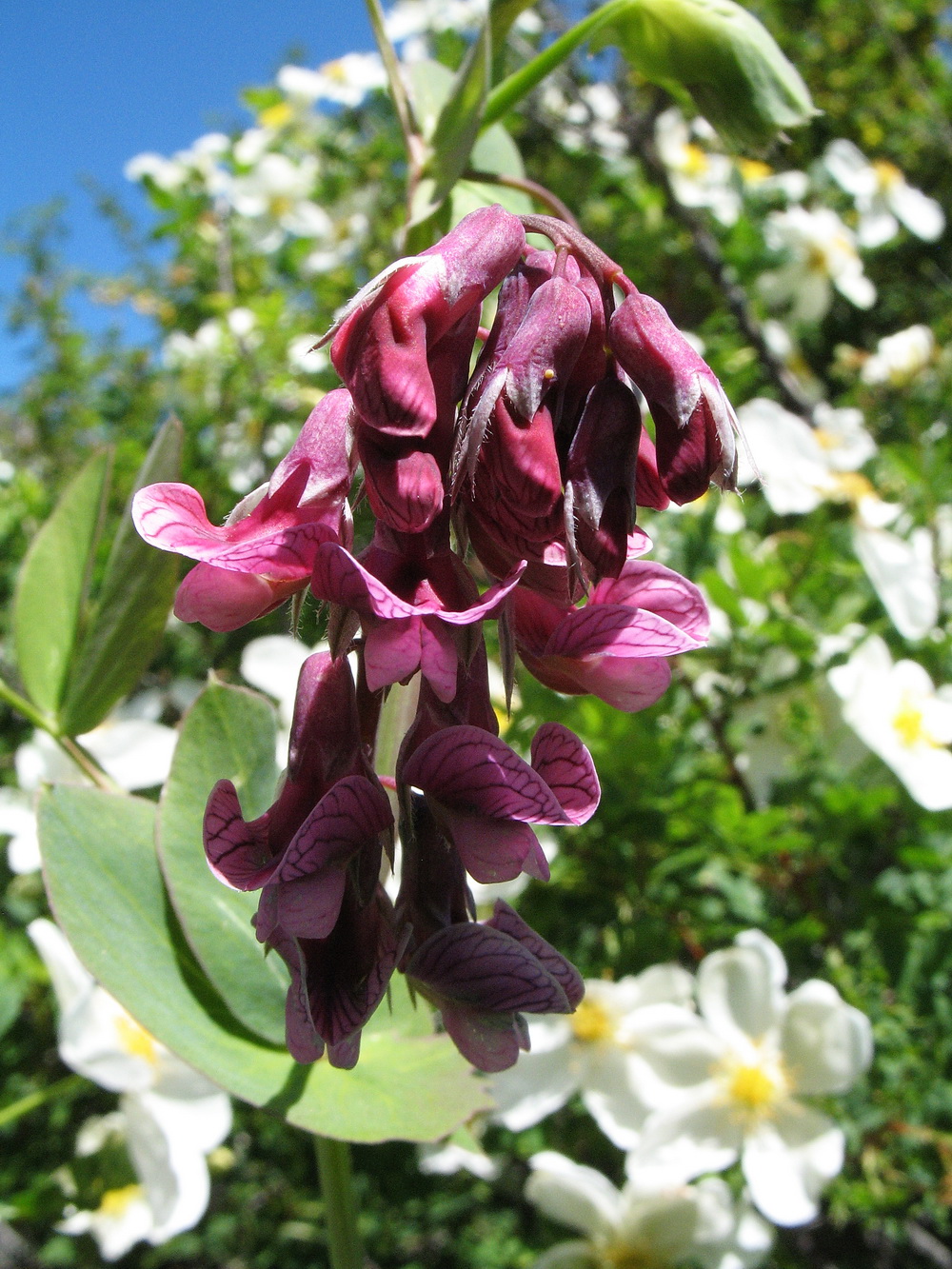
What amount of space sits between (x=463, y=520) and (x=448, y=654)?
0.24ft

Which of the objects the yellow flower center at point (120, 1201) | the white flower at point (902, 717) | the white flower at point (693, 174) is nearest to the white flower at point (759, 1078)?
the white flower at point (902, 717)

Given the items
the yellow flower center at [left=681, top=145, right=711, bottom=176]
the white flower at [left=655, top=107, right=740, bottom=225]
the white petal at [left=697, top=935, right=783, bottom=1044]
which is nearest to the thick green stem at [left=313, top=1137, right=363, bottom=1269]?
the white petal at [left=697, top=935, right=783, bottom=1044]

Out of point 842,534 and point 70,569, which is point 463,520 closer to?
point 70,569

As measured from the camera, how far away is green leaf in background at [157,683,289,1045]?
0.70 meters

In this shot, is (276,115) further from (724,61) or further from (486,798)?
(486,798)

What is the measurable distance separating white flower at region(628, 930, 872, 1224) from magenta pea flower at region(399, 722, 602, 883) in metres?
0.77

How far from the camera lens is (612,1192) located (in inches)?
47.1

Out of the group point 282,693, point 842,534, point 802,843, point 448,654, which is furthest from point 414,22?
point 448,654

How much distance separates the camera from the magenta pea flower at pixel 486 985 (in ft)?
1.47

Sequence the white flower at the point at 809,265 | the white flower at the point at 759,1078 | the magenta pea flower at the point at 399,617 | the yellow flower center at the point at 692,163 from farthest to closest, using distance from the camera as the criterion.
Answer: the yellow flower center at the point at 692,163 < the white flower at the point at 809,265 < the white flower at the point at 759,1078 < the magenta pea flower at the point at 399,617

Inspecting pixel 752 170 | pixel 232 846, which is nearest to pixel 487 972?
pixel 232 846

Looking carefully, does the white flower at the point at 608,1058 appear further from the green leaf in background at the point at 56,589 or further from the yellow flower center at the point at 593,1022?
the green leaf in background at the point at 56,589

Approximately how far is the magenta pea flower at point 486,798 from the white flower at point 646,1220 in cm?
88

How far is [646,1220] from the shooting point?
120cm
